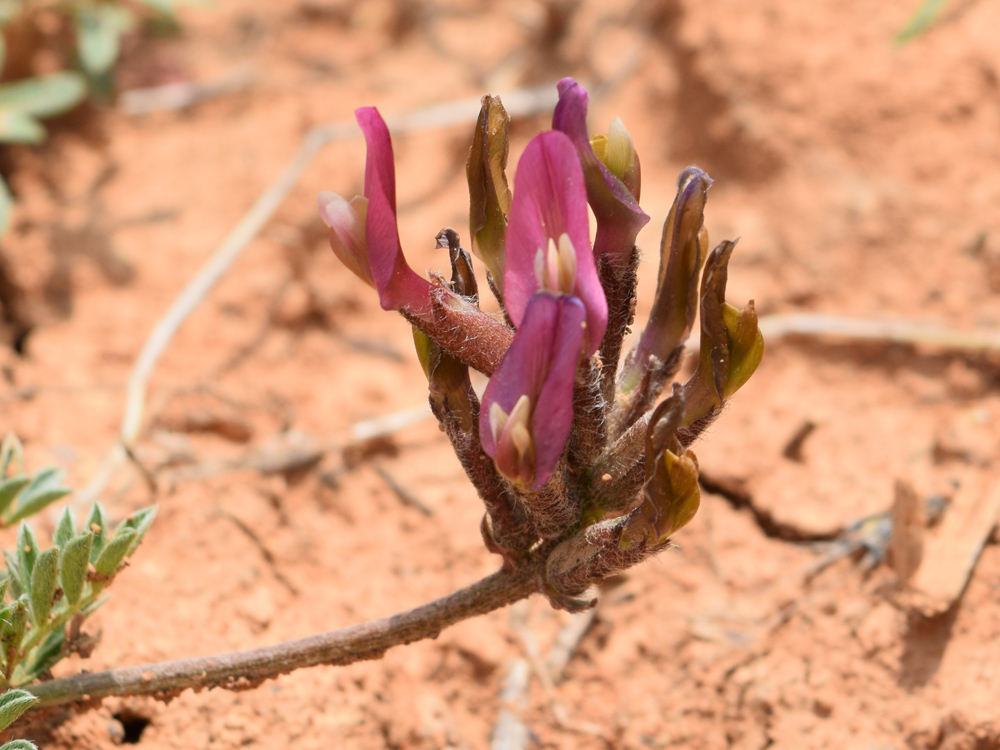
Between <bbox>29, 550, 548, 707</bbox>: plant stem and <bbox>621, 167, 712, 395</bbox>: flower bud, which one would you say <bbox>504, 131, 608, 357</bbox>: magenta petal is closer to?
<bbox>621, 167, 712, 395</bbox>: flower bud

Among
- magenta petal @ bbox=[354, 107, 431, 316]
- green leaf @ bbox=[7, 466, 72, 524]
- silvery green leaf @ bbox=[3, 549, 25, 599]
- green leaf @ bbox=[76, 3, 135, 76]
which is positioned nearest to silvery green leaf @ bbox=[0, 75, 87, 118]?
green leaf @ bbox=[76, 3, 135, 76]

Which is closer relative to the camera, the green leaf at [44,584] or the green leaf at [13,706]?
the green leaf at [13,706]

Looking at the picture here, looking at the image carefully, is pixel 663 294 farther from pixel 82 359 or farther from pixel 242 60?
pixel 242 60

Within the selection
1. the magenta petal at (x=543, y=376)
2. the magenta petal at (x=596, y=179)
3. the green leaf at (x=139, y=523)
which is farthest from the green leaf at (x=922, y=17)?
the green leaf at (x=139, y=523)

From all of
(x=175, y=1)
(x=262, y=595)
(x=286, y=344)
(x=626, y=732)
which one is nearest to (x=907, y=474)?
(x=626, y=732)

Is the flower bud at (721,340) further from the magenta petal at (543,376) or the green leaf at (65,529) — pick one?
the green leaf at (65,529)

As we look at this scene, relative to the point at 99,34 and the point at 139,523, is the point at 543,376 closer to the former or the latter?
the point at 139,523
